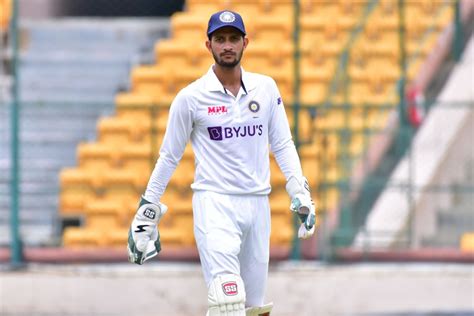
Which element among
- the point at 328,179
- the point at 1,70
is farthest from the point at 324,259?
the point at 1,70

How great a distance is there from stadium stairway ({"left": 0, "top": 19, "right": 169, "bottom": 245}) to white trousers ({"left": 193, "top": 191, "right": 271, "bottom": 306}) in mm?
4775

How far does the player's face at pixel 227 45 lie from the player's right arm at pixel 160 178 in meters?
0.27

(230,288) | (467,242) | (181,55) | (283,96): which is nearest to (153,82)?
(181,55)

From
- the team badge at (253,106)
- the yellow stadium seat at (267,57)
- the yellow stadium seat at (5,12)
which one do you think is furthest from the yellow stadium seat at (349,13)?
the team badge at (253,106)

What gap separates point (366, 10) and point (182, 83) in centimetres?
180

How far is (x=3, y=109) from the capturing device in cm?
1238

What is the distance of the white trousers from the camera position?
24.2ft

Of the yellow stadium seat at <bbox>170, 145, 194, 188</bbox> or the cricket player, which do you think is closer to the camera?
the cricket player

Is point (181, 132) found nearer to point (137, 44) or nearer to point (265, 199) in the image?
point (265, 199)

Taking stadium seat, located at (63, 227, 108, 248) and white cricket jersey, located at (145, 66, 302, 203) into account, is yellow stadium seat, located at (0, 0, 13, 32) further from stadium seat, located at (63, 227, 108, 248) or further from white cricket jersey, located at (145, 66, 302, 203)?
white cricket jersey, located at (145, 66, 302, 203)

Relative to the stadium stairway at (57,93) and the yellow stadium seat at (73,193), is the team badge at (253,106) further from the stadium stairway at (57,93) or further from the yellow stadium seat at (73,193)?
the yellow stadium seat at (73,193)

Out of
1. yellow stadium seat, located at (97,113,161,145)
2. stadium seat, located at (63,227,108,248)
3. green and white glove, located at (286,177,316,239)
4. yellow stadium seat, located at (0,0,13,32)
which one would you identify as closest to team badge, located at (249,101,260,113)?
green and white glove, located at (286,177,316,239)

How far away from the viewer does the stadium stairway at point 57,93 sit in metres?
12.2

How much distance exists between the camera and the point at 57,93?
14.4 m
